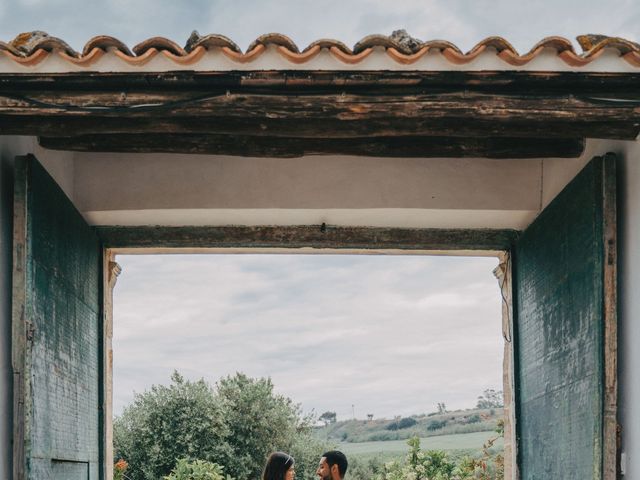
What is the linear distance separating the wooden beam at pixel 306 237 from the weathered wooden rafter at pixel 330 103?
6.45 ft

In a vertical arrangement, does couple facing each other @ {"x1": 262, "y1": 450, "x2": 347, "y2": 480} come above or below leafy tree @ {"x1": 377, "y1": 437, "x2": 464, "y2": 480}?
above

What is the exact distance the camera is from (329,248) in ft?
21.8

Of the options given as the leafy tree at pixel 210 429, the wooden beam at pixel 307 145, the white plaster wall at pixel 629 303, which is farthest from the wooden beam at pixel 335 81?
the leafy tree at pixel 210 429

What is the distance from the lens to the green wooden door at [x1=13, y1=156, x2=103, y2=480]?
4.52 metres

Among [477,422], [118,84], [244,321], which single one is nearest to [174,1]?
[118,84]

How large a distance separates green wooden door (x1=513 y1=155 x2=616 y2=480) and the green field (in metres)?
16.4

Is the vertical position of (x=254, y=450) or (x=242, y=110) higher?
(x=242, y=110)

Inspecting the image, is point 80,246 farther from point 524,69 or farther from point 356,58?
point 524,69

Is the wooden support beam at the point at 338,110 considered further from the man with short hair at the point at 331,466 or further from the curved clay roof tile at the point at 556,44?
the man with short hair at the point at 331,466

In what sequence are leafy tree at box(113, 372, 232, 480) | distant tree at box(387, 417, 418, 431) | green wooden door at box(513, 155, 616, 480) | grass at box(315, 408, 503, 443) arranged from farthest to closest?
distant tree at box(387, 417, 418, 431) → grass at box(315, 408, 503, 443) → leafy tree at box(113, 372, 232, 480) → green wooden door at box(513, 155, 616, 480)

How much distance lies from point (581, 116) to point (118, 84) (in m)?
2.02

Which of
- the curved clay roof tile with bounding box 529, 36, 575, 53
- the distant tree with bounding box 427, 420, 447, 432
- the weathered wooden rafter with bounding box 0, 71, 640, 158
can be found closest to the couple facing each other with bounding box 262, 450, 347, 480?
the weathered wooden rafter with bounding box 0, 71, 640, 158

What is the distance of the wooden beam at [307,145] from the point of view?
17.1ft

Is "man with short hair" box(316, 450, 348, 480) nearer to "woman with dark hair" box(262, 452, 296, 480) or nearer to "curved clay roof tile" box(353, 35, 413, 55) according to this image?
"woman with dark hair" box(262, 452, 296, 480)
